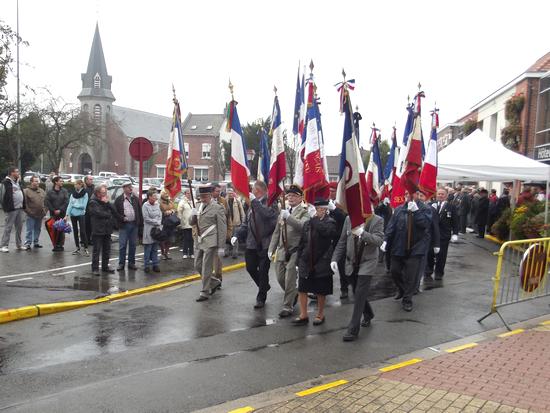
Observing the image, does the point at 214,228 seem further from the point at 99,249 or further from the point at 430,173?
the point at 430,173

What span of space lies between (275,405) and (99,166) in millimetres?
81889

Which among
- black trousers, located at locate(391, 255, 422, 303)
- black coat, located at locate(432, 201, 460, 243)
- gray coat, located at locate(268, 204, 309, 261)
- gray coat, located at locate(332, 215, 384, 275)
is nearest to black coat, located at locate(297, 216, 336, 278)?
gray coat, located at locate(332, 215, 384, 275)

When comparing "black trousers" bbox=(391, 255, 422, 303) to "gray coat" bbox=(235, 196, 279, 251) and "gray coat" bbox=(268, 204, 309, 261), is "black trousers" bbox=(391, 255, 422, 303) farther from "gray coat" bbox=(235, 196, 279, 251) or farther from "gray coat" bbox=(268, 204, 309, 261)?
"gray coat" bbox=(235, 196, 279, 251)

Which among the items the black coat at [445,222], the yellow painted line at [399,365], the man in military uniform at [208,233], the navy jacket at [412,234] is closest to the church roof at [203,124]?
the black coat at [445,222]

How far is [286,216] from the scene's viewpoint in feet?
24.4

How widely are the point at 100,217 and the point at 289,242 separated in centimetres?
456

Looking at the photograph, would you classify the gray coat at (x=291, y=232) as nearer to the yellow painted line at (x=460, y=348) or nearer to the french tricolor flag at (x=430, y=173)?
the yellow painted line at (x=460, y=348)

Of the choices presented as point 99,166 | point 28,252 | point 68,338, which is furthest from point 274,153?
point 99,166

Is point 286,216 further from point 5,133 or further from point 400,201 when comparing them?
point 5,133

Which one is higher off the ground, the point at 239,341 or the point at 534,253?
the point at 534,253

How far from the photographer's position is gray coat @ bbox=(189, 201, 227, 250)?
8719 millimetres

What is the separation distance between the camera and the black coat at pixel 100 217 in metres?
10.3

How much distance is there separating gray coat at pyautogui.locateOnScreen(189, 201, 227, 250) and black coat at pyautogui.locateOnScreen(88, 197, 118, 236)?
8.24ft

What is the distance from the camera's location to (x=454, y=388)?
4.96 metres
